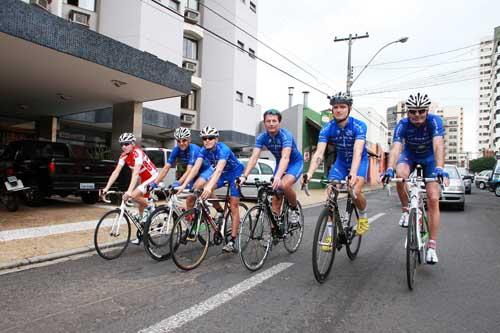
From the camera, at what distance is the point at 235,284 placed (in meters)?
4.33

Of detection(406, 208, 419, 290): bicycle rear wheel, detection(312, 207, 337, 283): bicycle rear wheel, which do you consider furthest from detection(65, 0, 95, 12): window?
detection(406, 208, 419, 290): bicycle rear wheel

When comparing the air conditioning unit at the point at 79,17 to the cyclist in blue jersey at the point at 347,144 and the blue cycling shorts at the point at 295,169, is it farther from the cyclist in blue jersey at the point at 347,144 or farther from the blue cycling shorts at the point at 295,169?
the cyclist in blue jersey at the point at 347,144

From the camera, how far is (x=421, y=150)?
5051 mm

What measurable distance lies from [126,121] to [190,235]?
9425 mm

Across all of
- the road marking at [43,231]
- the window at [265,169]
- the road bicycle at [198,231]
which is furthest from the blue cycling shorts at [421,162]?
the window at [265,169]

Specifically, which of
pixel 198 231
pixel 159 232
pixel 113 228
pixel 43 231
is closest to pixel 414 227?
pixel 198 231

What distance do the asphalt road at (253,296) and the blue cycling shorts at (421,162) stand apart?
134cm

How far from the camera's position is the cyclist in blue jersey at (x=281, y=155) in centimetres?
531

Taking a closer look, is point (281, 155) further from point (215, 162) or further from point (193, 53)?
point (193, 53)

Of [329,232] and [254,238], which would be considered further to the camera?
[254,238]

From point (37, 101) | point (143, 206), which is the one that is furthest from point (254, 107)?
point (143, 206)

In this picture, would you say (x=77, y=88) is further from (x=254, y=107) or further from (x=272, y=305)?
(x=254, y=107)

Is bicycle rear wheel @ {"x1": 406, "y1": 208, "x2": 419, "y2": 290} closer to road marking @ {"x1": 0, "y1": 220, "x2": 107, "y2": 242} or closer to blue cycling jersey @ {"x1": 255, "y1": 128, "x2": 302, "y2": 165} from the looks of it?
blue cycling jersey @ {"x1": 255, "y1": 128, "x2": 302, "y2": 165}

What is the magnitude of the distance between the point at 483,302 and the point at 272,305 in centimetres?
214
